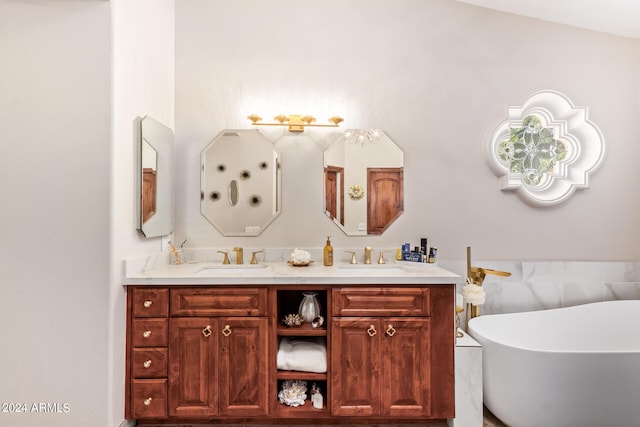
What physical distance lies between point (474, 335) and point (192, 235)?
2.04 meters

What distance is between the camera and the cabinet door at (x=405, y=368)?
1894 mm

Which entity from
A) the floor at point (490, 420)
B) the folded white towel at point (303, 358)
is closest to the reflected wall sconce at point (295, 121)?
the folded white towel at point (303, 358)

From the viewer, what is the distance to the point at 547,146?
8.50 ft

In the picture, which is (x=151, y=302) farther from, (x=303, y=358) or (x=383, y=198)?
(x=383, y=198)

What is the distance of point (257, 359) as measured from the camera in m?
1.91

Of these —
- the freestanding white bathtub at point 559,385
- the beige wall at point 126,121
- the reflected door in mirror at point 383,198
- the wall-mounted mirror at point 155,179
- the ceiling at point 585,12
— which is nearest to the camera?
the freestanding white bathtub at point 559,385

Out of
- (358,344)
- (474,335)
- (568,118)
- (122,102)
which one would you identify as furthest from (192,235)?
(568,118)

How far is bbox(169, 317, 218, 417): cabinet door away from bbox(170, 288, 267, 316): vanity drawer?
5cm

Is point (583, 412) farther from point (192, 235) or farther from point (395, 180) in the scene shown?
point (192, 235)

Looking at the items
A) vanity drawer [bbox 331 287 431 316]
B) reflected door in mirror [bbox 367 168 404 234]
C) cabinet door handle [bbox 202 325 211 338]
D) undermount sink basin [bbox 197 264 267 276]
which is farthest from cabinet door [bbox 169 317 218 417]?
reflected door in mirror [bbox 367 168 404 234]

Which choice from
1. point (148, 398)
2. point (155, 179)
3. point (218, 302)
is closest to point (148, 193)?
point (155, 179)

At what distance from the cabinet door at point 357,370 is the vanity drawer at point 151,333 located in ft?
3.09

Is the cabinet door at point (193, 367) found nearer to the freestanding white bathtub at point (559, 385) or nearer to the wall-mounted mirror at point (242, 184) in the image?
the wall-mounted mirror at point (242, 184)

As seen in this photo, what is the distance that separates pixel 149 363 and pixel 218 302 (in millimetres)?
495
